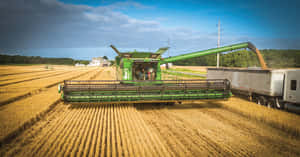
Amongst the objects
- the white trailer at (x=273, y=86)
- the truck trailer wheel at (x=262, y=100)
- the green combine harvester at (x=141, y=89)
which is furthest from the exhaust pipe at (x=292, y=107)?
Answer: the green combine harvester at (x=141, y=89)

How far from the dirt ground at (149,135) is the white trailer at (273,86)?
4.25 feet

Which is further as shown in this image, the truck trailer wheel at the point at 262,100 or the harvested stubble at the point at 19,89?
the harvested stubble at the point at 19,89

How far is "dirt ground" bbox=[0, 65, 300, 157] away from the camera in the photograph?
4777mm

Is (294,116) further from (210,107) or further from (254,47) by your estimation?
(254,47)

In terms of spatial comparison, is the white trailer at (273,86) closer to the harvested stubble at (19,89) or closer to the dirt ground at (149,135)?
the dirt ground at (149,135)

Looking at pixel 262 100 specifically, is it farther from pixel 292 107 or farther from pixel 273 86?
pixel 292 107

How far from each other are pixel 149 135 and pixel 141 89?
10.3 ft

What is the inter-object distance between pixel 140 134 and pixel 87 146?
1.75 m

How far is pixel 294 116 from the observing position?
856cm

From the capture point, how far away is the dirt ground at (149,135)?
15.7 feet

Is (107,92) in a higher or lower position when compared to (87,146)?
higher

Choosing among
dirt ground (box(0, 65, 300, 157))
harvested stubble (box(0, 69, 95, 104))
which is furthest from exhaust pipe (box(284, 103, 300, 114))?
harvested stubble (box(0, 69, 95, 104))

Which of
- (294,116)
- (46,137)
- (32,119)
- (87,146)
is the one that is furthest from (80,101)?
(294,116)

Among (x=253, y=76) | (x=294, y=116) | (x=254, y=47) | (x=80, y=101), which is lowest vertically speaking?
(x=294, y=116)
